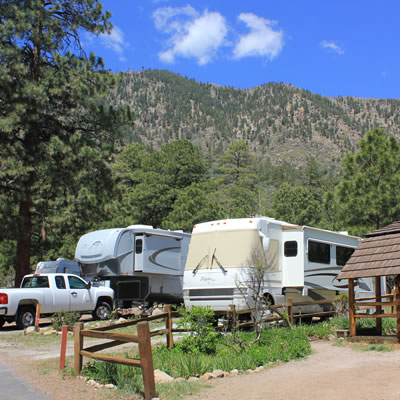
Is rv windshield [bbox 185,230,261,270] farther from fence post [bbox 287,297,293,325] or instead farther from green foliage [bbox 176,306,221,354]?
green foliage [bbox 176,306,221,354]

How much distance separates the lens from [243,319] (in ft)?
46.6

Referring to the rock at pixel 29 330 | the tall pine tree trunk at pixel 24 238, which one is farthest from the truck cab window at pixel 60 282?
the tall pine tree trunk at pixel 24 238

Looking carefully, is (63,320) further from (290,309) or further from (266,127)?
(266,127)

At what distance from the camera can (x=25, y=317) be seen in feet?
53.7

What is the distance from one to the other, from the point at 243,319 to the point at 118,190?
11.6 meters

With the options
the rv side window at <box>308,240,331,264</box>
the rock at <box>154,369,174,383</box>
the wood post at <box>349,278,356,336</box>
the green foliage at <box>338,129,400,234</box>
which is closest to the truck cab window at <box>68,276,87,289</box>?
the rv side window at <box>308,240,331,264</box>

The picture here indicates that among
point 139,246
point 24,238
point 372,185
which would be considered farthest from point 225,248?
point 372,185

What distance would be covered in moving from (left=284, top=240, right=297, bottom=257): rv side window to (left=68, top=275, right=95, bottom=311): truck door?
705 centimetres

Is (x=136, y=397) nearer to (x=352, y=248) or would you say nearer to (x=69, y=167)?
(x=352, y=248)

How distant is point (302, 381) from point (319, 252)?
816 centimetres

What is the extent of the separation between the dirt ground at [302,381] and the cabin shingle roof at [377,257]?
1729 millimetres

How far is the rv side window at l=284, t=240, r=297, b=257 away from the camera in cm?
1501

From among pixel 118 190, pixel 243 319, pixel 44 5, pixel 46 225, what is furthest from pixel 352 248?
pixel 44 5

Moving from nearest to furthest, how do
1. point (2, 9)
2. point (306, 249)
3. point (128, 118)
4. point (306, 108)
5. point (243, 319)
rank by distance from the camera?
1. point (243, 319)
2. point (306, 249)
3. point (2, 9)
4. point (128, 118)
5. point (306, 108)
